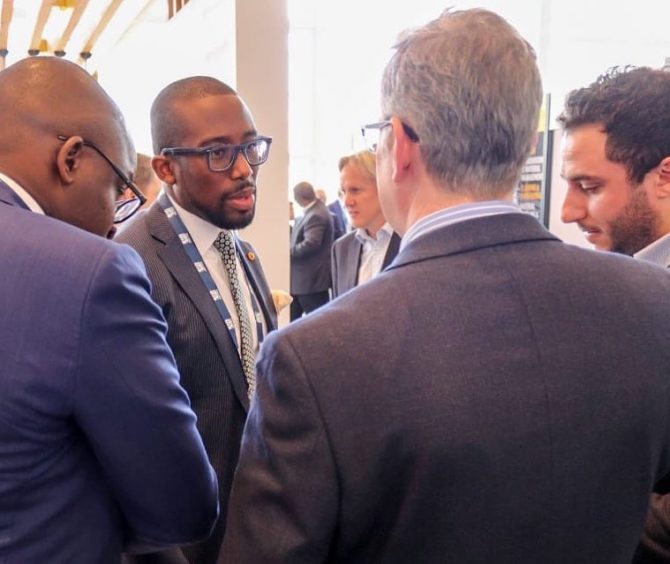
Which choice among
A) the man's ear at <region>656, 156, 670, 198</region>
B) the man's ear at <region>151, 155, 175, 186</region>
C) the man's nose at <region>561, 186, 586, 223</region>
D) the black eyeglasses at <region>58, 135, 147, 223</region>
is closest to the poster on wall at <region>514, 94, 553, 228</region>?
the man's nose at <region>561, 186, 586, 223</region>

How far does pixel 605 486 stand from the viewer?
0.91 metres

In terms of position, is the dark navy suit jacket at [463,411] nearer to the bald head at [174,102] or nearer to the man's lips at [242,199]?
the man's lips at [242,199]

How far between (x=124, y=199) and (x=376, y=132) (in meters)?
0.60

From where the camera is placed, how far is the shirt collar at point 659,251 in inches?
63.1

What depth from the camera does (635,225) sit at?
1.64 meters

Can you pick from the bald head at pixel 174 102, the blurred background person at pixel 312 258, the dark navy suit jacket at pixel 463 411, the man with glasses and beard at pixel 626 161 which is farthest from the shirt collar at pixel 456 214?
the blurred background person at pixel 312 258


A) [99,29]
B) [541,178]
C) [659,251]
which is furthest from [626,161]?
[99,29]

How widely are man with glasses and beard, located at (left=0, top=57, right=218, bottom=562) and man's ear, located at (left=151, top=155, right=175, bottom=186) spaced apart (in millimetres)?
700

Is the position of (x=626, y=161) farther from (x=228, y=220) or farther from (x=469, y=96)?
(x=228, y=220)

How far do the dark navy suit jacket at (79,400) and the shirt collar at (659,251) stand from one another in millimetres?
1197

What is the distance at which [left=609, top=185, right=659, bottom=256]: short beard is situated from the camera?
5.32 feet

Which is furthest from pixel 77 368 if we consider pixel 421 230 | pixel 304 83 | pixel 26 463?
pixel 304 83

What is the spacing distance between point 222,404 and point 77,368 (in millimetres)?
791

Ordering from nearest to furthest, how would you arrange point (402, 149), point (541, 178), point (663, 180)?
1. point (402, 149)
2. point (663, 180)
3. point (541, 178)
